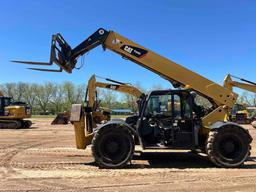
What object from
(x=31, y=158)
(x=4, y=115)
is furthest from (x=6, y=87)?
(x=31, y=158)

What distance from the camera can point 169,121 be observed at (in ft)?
36.1

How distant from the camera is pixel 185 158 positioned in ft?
40.7

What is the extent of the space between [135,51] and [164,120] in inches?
89.1

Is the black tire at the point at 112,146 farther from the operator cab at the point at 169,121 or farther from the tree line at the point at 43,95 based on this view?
the tree line at the point at 43,95

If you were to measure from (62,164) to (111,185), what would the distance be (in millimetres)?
3216

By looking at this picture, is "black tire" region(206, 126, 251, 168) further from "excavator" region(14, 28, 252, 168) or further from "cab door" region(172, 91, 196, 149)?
"cab door" region(172, 91, 196, 149)

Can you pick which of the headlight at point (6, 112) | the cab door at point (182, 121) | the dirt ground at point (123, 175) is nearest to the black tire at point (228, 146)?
the dirt ground at point (123, 175)

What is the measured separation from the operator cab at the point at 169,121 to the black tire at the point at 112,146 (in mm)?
650

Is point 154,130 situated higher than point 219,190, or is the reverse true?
point 154,130

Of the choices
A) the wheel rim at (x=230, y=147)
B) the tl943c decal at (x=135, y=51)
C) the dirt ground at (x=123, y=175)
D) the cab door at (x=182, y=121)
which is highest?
the tl943c decal at (x=135, y=51)

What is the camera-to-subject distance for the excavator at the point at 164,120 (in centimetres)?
1045

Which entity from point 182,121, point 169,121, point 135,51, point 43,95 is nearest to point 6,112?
point 135,51

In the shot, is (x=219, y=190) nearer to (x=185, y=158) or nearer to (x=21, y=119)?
(x=185, y=158)

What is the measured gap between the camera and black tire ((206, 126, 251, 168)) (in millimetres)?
10539
